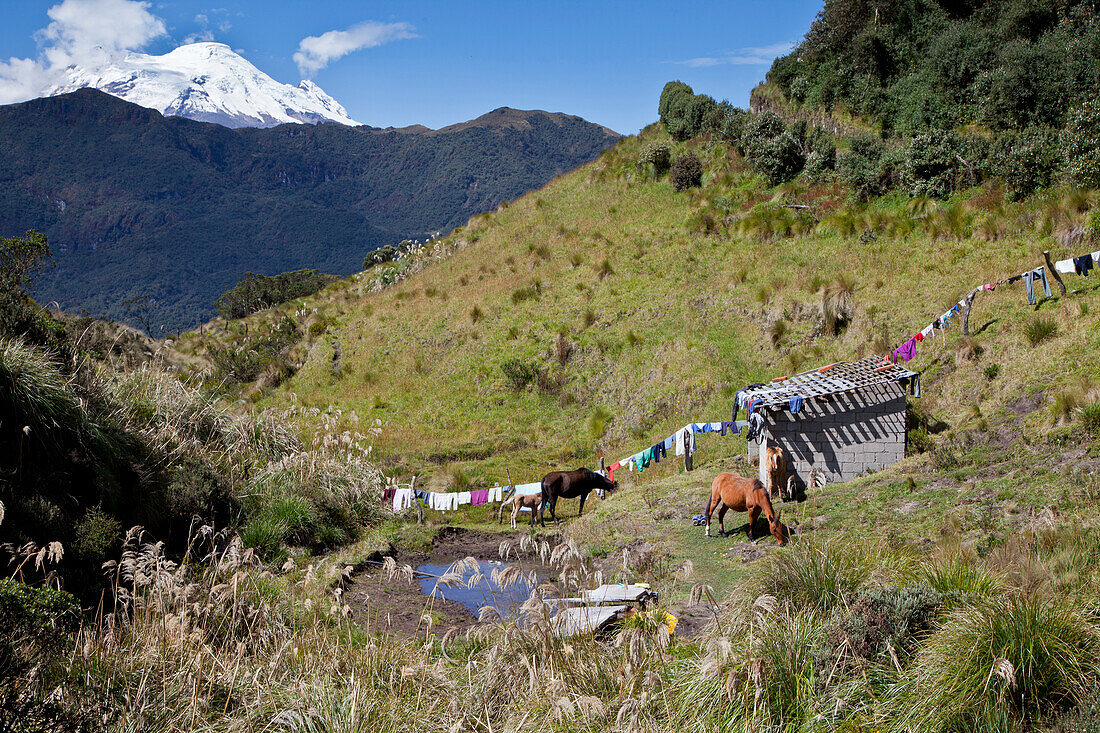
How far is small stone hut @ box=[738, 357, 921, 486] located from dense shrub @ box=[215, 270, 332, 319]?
5399 centimetres

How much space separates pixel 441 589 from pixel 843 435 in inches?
330

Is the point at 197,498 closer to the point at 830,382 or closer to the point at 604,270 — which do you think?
the point at 830,382

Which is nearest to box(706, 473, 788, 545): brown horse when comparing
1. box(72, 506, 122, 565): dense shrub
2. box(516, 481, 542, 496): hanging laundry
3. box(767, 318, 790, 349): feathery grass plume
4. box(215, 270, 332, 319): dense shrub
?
box(516, 481, 542, 496): hanging laundry

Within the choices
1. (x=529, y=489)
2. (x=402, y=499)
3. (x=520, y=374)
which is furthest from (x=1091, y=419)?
(x=520, y=374)

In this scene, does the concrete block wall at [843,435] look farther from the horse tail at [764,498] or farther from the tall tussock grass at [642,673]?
the tall tussock grass at [642,673]

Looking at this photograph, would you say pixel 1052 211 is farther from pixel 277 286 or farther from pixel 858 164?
pixel 277 286

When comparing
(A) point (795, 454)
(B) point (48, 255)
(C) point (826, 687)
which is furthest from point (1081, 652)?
(B) point (48, 255)

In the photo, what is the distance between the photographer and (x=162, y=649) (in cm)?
539

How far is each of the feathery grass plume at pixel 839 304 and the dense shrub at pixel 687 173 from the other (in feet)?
53.7

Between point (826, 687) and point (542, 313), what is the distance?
26.2 meters

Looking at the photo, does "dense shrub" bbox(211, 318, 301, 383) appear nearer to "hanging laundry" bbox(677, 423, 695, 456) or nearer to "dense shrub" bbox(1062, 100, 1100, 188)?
"hanging laundry" bbox(677, 423, 695, 456)

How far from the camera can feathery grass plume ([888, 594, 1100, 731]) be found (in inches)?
180

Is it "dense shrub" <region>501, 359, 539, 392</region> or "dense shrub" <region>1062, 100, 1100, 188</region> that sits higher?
"dense shrub" <region>1062, 100, 1100, 188</region>

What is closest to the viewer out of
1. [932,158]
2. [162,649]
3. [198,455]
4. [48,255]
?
[162,649]
